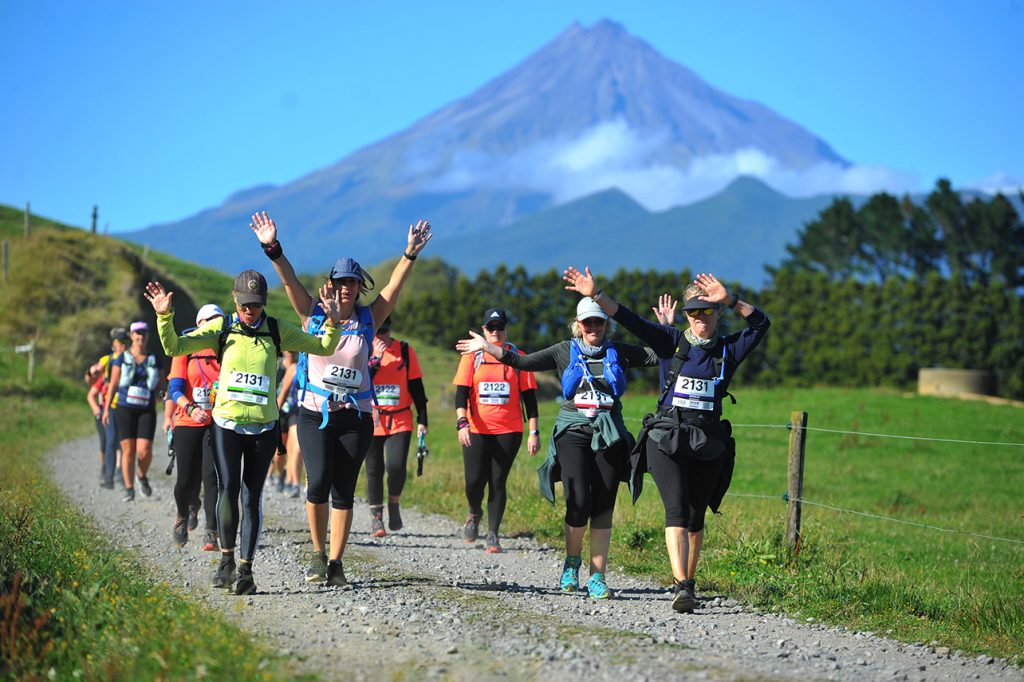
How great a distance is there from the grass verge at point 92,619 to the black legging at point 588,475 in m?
2.66

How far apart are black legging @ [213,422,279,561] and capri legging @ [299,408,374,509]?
23 centimetres

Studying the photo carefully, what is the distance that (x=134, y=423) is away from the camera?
1377 cm

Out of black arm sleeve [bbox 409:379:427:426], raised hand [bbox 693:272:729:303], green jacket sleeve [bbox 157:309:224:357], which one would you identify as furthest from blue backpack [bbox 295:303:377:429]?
black arm sleeve [bbox 409:379:427:426]

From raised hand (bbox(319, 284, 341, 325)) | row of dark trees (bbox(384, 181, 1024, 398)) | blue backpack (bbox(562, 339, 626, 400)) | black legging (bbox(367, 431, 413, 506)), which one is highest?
row of dark trees (bbox(384, 181, 1024, 398))

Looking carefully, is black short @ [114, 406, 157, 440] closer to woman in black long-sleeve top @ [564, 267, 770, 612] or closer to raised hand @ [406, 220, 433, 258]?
raised hand @ [406, 220, 433, 258]

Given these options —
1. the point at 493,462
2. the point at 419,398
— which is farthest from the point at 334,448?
the point at 419,398

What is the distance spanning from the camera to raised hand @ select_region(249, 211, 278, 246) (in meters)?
7.96

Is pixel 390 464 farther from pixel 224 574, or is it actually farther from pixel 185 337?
pixel 185 337

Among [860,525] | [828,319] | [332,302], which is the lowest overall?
[860,525]

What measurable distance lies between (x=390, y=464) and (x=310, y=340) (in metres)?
4.22

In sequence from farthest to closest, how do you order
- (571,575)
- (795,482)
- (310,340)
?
1. (795,482)
2. (571,575)
3. (310,340)

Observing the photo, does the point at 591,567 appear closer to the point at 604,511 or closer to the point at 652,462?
the point at 604,511

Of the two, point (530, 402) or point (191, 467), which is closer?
point (191, 467)

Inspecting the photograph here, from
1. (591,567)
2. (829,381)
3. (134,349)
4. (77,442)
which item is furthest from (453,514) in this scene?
(829,381)
